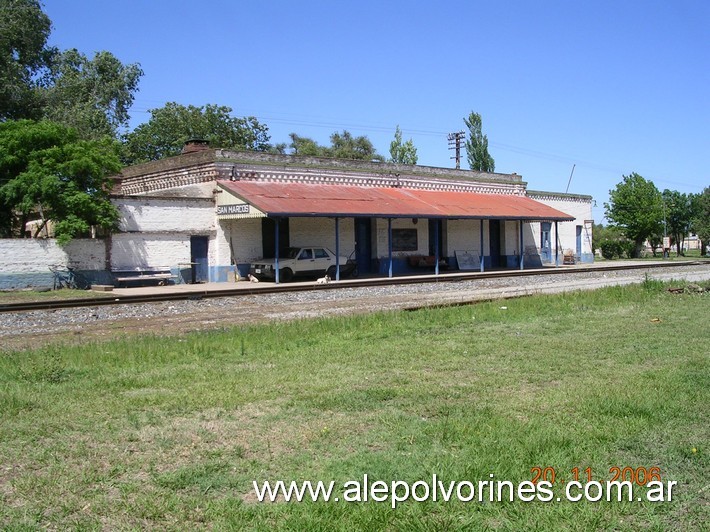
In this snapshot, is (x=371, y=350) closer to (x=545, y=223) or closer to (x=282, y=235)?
(x=282, y=235)

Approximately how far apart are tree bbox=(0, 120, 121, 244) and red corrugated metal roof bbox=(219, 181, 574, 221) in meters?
5.02

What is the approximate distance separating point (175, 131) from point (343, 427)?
50541mm

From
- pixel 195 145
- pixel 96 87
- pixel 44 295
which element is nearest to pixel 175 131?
pixel 96 87

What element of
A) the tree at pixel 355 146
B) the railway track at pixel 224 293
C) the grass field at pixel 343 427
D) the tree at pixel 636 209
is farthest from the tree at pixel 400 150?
the grass field at pixel 343 427

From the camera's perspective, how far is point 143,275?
2559cm

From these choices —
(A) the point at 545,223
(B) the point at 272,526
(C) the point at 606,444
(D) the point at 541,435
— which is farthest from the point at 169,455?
(A) the point at 545,223

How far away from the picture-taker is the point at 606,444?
16.5 ft

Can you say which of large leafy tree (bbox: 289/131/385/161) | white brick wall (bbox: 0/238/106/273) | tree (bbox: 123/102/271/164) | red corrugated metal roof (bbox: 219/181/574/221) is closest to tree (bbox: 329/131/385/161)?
large leafy tree (bbox: 289/131/385/161)

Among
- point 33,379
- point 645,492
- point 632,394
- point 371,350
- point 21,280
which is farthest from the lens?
point 21,280

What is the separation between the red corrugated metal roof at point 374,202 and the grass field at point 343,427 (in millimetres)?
16436

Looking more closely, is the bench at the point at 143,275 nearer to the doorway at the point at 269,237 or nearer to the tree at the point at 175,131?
the doorway at the point at 269,237

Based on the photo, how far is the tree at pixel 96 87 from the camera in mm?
48750

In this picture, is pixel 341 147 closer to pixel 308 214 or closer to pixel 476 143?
pixel 476 143

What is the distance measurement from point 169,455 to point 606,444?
3.18 m
